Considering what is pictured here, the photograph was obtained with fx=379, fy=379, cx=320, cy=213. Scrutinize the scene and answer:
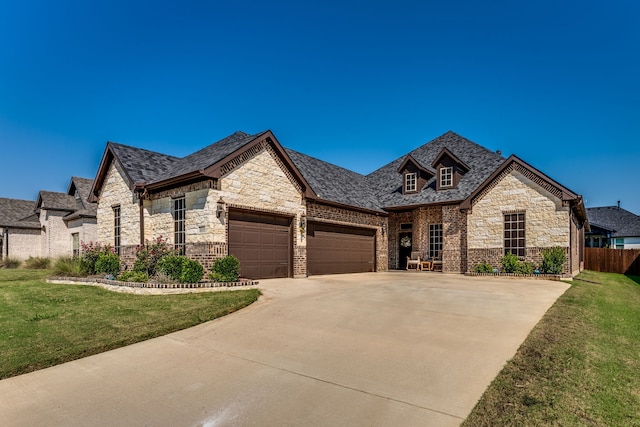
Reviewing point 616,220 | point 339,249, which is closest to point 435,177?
point 339,249

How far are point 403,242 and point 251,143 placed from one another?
40.0 feet

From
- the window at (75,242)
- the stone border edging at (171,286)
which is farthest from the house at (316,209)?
the window at (75,242)

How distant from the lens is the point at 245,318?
7801 mm

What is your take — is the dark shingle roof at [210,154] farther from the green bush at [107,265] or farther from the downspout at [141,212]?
Answer: the green bush at [107,265]

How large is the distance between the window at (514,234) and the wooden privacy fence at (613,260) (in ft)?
42.5

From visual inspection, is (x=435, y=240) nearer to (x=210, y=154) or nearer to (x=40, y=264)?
(x=210, y=154)

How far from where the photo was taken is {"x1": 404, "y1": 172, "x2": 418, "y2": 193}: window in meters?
22.3

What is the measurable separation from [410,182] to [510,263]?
7427 millimetres

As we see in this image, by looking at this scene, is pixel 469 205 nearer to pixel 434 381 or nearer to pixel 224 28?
pixel 224 28

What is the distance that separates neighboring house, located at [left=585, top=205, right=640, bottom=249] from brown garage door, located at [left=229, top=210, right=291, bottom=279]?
115 feet

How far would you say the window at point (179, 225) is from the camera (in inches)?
549

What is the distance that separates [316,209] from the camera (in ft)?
55.8

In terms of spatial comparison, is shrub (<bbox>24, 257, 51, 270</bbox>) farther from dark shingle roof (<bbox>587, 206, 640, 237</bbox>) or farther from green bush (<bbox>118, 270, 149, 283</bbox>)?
dark shingle roof (<bbox>587, 206, 640, 237</bbox>)

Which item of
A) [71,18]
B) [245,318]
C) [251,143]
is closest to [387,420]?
[245,318]
